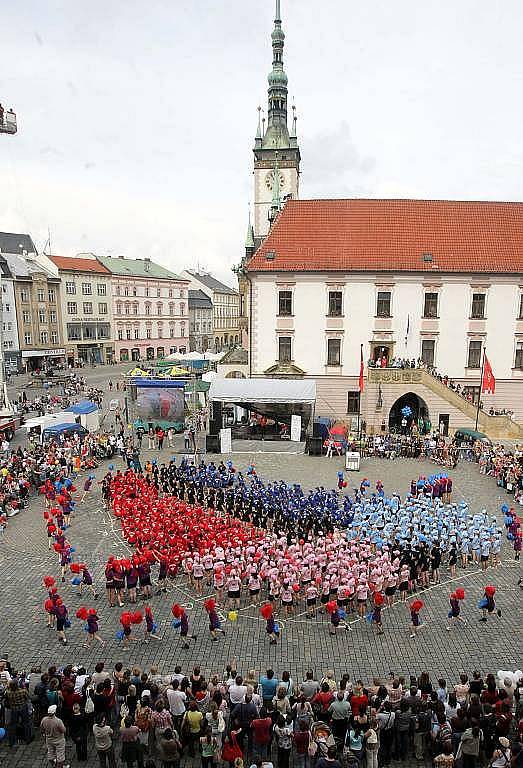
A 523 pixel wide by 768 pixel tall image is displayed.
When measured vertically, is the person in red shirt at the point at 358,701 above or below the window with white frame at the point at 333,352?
below

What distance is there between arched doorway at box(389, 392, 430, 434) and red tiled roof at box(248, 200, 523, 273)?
841cm

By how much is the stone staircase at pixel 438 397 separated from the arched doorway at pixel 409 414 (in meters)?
0.57

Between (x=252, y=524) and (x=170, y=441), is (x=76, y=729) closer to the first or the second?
(x=252, y=524)

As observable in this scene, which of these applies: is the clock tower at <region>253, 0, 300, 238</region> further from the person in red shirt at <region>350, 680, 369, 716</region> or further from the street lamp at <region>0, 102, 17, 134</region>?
the person in red shirt at <region>350, 680, 369, 716</region>

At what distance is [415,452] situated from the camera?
97.6 ft

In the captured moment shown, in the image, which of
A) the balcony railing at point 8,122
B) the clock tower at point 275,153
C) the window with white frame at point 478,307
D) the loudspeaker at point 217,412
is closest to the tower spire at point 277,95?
the clock tower at point 275,153

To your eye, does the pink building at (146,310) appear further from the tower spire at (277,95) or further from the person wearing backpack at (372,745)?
the person wearing backpack at (372,745)

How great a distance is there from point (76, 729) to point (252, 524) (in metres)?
10.2

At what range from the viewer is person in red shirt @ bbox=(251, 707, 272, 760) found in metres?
9.06

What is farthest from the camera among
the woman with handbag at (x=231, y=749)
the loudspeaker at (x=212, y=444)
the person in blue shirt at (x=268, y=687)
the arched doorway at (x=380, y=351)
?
the arched doorway at (x=380, y=351)

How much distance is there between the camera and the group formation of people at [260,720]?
8914 mm

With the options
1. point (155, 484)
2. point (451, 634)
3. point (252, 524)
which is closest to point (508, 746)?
point (451, 634)

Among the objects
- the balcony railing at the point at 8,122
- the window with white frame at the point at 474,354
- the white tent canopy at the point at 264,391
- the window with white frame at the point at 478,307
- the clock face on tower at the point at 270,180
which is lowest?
the white tent canopy at the point at 264,391

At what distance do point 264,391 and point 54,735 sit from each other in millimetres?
23903
